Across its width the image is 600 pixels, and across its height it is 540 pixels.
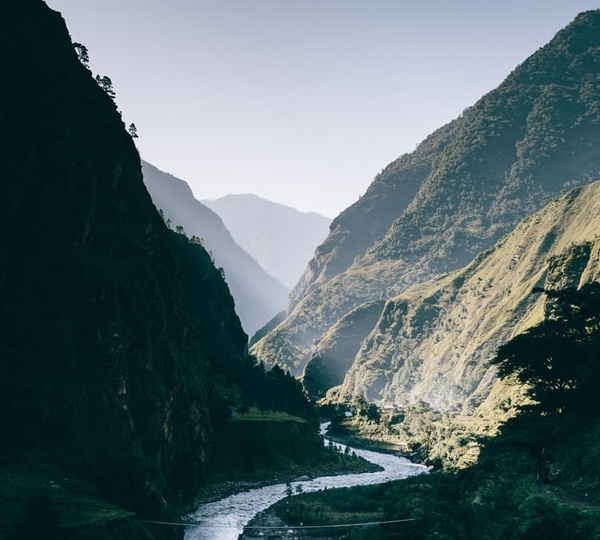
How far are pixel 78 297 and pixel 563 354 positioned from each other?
49.8 metres

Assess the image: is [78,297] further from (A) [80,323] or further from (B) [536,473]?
(B) [536,473]

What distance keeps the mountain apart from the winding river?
397cm

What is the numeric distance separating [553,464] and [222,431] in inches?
2954

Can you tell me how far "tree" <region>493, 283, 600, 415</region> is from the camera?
6425 centimetres

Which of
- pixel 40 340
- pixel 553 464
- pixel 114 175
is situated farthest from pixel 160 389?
pixel 553 464

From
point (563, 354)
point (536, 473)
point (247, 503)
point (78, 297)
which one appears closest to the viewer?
point (536, 473)

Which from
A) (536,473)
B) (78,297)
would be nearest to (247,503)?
(78,297)

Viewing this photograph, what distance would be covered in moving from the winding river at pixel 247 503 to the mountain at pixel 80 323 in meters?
3.97

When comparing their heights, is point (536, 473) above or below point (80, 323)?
below

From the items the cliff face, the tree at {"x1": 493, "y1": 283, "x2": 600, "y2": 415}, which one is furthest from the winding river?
the tree at {"x1": 493, "y1": 283, "x2": 600, "y2": 415}

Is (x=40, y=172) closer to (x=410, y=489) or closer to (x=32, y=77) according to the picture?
Result: (x=32, y=77)

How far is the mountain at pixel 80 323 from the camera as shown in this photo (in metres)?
57.2

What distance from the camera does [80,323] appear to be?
6988 cm

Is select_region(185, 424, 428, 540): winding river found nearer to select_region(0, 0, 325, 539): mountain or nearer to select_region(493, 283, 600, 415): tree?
select_region(0, 0, 325, 539): mountain
